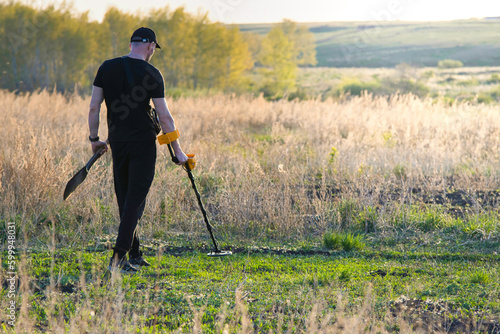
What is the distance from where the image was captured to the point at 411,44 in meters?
110

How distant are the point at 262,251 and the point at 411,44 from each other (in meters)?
114

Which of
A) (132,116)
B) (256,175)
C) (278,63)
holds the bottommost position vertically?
(256,175)

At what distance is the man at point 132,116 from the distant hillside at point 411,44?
8287 centimetres

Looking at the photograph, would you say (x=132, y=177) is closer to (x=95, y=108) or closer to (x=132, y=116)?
(x=132, y=116)

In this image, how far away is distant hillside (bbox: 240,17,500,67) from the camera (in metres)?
88.6

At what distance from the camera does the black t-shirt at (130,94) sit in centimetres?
392

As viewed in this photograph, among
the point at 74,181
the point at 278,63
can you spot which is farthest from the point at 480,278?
the point at 278,63

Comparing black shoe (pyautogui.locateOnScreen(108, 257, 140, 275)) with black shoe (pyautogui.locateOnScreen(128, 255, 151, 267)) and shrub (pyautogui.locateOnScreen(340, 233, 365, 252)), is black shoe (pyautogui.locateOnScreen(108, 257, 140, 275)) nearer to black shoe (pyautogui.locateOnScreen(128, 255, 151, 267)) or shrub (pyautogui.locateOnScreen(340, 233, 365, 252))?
black shoe (pyautogui.locateOnScreen(128, 255, 151, 267))

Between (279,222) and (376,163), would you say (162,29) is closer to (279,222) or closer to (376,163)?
(376,163)

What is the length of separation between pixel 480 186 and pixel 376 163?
184cm

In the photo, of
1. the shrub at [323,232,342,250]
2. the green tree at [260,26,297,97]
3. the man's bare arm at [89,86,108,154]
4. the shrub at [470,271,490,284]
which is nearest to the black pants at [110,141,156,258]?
the man's bare arm at [89,86,108,154]

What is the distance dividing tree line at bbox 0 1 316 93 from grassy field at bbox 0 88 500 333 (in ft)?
60.0

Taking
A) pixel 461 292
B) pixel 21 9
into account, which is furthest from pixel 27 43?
pixel 461 292

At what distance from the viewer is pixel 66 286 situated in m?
3.98
